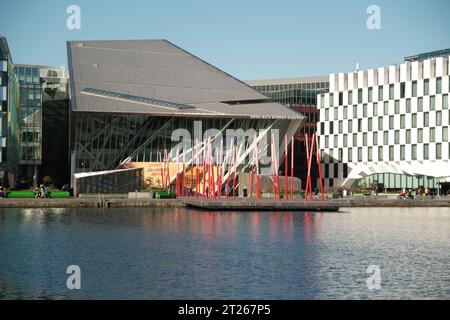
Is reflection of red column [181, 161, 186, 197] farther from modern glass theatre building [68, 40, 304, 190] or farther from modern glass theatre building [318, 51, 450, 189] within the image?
modern glass theatre building [318, 51, 450, 189]

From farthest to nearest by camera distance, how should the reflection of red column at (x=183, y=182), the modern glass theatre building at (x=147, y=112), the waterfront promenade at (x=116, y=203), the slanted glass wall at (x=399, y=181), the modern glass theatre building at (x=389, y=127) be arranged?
1. the slanted glass wall at (x=399, y=181)
2. the modern glass theatre building at (x=389, y=127)
3. the modern glass theatre building at (x=147, y=112)
4. the reflection of red column at (x=183, y=182)
5. the waterfront promenade at (x=116, y=203)

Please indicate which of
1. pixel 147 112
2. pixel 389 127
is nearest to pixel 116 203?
pixel 147 112

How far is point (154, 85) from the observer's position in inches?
4953

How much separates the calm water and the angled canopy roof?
40.7m

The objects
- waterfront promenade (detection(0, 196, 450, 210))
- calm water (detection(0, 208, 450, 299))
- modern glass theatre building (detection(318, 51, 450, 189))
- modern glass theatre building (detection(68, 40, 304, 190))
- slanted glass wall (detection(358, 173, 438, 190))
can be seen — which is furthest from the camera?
slanted glass wall (detection(358, 173, 438, 190))

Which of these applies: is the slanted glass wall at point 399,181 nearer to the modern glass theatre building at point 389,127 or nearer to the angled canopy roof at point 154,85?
the modern glass theatre building at point 389,127

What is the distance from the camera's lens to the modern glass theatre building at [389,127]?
127250 mm

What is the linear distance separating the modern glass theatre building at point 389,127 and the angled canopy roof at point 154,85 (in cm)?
2007

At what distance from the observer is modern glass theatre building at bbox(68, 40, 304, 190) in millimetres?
117688

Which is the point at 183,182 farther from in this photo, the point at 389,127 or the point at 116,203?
the point at 389,127

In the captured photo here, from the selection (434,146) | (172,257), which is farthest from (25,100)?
(172,257)

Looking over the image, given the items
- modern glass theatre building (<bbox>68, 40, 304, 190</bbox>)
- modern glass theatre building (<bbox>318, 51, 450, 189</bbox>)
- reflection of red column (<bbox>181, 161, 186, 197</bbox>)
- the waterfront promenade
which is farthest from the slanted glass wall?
reflection of red column (<bbox>181, 161, 186, 197</bbox>)

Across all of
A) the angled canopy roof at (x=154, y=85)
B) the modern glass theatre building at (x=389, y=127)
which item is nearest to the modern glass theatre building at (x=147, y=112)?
the angled canopy roof at (x=154, y=85)
